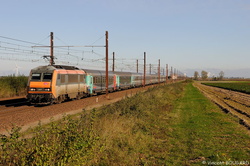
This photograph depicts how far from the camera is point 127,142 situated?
9.09 m

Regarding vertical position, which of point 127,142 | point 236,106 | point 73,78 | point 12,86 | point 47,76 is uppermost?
point 47,76

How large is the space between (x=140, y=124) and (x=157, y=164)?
492cm

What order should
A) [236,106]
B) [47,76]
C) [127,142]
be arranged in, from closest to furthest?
1. [127,142]
2. [47,76]
3. [236,106]

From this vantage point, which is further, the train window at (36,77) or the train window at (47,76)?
the train window at (36,77)

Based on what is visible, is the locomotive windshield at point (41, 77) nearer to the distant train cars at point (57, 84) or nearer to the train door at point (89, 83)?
the distant train cars at point (57, 84)

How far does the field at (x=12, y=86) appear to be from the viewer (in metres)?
30.0

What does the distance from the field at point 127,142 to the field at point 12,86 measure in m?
21.2

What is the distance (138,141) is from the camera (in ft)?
32.0

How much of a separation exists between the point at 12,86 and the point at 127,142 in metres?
26.7

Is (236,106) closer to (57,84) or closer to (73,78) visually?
(73,78)

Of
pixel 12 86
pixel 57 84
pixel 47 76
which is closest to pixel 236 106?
pixel 57 84

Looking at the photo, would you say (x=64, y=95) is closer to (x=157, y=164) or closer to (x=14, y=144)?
(x=157, y=164)

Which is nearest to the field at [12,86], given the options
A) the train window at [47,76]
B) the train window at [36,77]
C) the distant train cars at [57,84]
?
the distant train cars at [57,84]

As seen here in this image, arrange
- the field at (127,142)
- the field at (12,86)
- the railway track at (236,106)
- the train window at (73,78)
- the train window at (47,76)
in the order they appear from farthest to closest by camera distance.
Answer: the field at (12,86), the train window at (73,78), the train window at (47,76), the railway track at (236,106), the field at (127,142)
